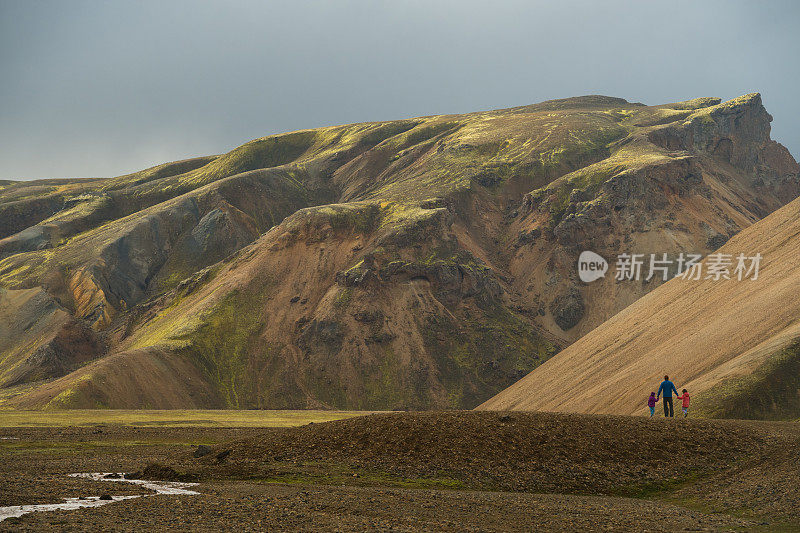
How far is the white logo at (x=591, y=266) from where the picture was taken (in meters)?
132

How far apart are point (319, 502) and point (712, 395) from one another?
31.6m

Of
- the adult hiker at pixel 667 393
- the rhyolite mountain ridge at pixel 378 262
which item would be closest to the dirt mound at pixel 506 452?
the adult hiker at pixel 667 393

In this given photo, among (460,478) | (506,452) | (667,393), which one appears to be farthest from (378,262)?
(460,478)

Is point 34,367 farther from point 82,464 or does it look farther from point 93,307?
point 82,464

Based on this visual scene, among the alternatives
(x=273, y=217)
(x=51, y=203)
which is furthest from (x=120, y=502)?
(x=51, y=203)

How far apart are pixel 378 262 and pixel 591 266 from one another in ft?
135

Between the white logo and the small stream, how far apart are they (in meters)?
112

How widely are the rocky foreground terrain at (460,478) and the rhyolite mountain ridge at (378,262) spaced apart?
7062 cm

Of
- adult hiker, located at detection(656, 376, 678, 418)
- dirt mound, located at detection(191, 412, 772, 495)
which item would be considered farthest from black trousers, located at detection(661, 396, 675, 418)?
dirt mound, located at detection(191, 412, 772, 495)

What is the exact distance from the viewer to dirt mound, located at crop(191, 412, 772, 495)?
101 ft

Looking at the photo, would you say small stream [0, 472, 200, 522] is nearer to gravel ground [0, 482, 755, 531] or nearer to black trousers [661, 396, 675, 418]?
gravel ground [0, 482, 755, 531]

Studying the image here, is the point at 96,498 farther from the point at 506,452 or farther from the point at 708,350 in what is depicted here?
the point at 708,350

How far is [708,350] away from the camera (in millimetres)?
55219

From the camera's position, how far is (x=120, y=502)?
942 inches
